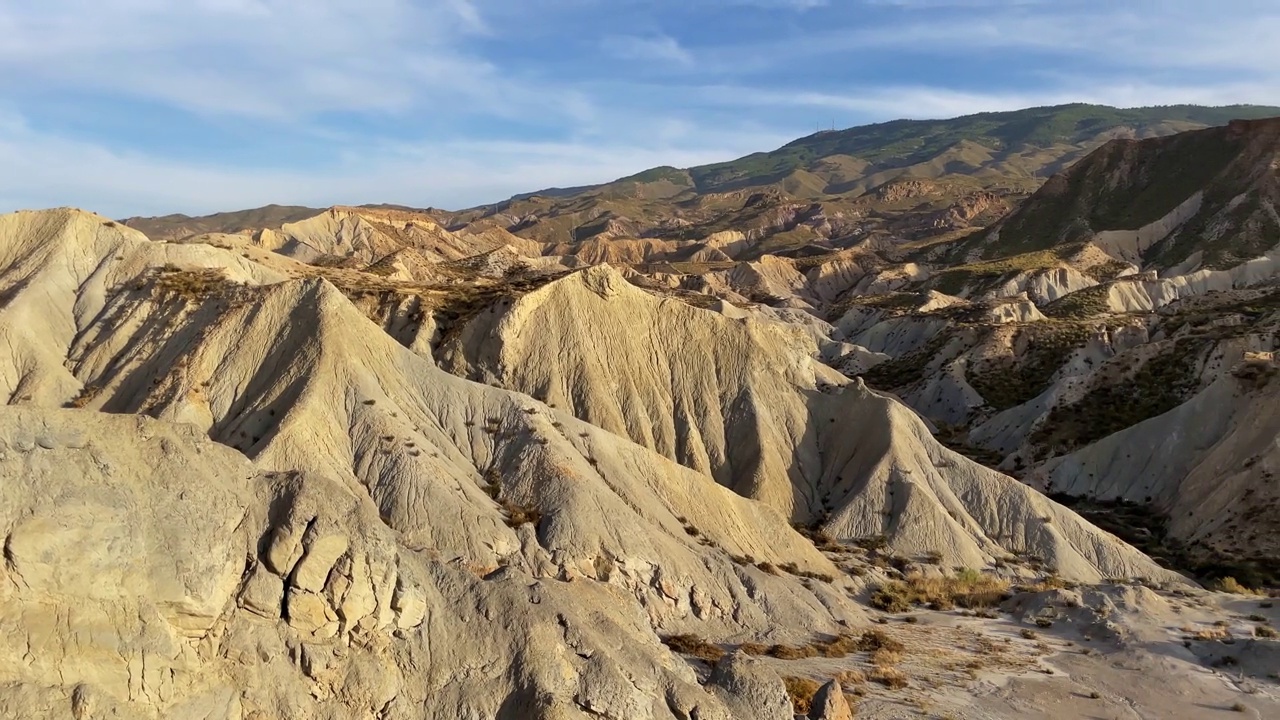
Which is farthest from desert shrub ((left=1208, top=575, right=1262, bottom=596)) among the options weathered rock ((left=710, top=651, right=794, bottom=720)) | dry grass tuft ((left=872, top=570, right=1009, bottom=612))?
weathered rock ((left=710, top=651, right=794, bottom=720))

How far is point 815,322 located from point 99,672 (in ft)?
356

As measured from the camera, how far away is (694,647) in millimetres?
23797

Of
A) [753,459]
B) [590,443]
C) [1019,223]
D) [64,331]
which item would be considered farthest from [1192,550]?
[1019,223]

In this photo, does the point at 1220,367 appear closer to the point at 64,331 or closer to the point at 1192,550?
the point at 1192,550

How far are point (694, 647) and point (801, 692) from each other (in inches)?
148

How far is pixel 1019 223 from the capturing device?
161 meters

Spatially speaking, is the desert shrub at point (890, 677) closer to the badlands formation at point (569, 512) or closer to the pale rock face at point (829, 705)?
the badlands formation at point (569, 512)

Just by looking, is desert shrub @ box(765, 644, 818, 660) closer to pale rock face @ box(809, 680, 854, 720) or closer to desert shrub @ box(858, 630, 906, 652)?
desert shrub @ box(858, 630, 906, 652)

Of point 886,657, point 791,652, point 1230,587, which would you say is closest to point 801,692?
point 791,652

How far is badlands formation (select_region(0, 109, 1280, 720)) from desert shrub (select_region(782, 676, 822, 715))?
0.08 m

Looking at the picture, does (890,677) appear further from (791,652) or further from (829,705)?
(829,705)

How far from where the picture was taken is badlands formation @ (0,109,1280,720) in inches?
525

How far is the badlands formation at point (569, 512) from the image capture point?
43.8 feet

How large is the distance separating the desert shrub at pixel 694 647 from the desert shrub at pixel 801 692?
2445 mm
